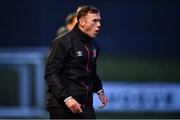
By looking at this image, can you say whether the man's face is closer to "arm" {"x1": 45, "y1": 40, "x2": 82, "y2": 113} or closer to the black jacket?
the black jacket

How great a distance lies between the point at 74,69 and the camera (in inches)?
227

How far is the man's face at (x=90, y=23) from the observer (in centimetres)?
581

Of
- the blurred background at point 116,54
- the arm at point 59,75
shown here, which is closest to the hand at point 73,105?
the arm at point 59,75

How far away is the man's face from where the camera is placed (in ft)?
19.1

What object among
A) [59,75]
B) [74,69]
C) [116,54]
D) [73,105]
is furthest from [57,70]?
[116,54]

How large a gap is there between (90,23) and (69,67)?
39 centimetres

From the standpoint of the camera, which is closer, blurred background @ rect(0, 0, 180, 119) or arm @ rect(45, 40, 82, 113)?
arm @ rect(45, 40, 82, 113)

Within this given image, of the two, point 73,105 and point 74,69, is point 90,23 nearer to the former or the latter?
point 74,69

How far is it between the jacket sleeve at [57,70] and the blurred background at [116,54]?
4217 millimetres

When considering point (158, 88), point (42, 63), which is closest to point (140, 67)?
point (158, 88)

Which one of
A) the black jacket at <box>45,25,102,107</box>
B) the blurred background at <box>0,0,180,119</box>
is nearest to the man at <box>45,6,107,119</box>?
the black jacket at <box>45,25,102,107</box>

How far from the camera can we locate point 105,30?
9.95m

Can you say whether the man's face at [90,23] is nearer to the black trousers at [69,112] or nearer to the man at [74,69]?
the man at [74,69]

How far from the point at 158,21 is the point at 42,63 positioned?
1667 mm
